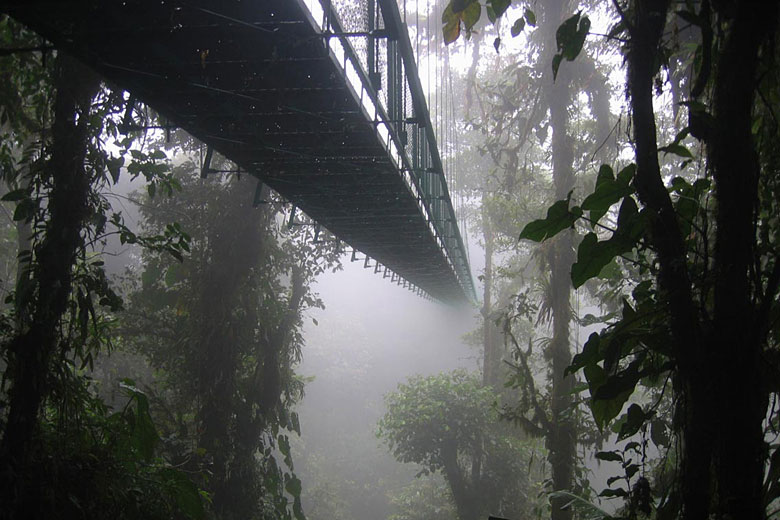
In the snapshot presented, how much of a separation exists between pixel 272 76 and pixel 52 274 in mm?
957

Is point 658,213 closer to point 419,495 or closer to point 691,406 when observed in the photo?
point 691,406

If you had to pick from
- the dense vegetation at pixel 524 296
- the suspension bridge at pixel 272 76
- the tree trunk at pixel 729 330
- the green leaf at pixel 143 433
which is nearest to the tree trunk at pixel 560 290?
the dense vegetation at pixel 524 296

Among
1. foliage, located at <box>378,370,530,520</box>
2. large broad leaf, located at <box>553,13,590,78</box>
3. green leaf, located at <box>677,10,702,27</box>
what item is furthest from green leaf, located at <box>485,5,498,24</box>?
foliage, located at <box>378,370,530,520</box>

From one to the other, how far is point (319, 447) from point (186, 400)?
1315cm

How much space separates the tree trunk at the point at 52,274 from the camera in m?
1.46

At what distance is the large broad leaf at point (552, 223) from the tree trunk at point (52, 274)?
4.84ft

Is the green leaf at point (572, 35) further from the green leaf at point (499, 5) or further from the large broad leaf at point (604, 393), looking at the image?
the large broad leaf at point (604, 393)

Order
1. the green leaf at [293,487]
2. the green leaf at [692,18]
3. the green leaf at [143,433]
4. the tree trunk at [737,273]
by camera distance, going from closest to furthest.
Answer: the tree trunk at [737,273]
the green leaf at [692,18]
the green leaf at [143,433]
the green leaf at [293,487]

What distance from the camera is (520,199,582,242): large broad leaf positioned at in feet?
2.68

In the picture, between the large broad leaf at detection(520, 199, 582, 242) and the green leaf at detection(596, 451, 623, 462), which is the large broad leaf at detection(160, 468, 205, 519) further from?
the large broad leaf at detection(520, 199, 582, 242)

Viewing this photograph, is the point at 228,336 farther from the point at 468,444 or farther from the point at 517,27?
the point at 468,444

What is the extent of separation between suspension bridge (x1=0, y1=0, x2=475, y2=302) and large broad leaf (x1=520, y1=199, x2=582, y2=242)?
2.49 ft

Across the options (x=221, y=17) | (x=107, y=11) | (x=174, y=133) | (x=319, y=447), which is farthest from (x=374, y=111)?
(x=319, y=447)

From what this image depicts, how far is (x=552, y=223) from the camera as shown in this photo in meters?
0.83
